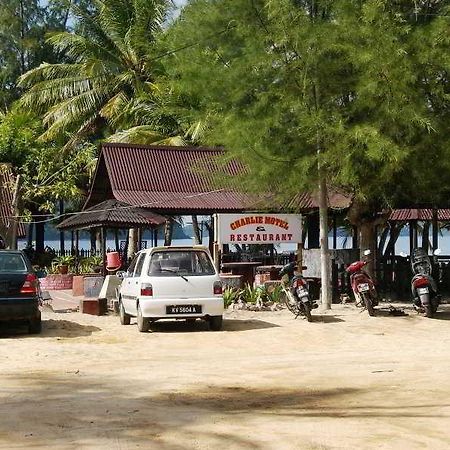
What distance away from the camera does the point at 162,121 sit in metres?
34.1

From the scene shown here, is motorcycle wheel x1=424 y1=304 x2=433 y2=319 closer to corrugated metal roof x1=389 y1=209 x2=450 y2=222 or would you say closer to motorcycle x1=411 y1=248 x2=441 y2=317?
motorcycle x1=411 y1=248 x2=441 y2=317

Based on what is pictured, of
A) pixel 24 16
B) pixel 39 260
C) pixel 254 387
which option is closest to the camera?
pixel 254 387

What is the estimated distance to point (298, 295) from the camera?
16656 mm

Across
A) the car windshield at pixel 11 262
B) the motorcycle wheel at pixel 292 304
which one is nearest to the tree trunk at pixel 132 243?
the motorcycle wheel at pixel 292 304

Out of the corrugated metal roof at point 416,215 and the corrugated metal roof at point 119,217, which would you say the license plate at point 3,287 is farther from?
the corrugated metal roof at point 416,215

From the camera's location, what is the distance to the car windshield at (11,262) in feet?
49.7

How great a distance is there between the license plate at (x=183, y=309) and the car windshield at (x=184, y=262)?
0.63 m

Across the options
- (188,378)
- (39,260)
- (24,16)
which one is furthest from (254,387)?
(24,16)

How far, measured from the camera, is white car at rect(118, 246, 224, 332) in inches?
592

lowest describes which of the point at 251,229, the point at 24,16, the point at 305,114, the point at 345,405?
the point at 345,405

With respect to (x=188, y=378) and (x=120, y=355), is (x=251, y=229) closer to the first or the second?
(x=120, y=355)

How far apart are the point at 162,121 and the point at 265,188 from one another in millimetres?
15665

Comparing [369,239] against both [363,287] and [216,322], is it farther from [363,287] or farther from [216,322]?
[216,322]

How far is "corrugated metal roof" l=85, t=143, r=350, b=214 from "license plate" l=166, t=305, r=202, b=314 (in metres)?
7.42
